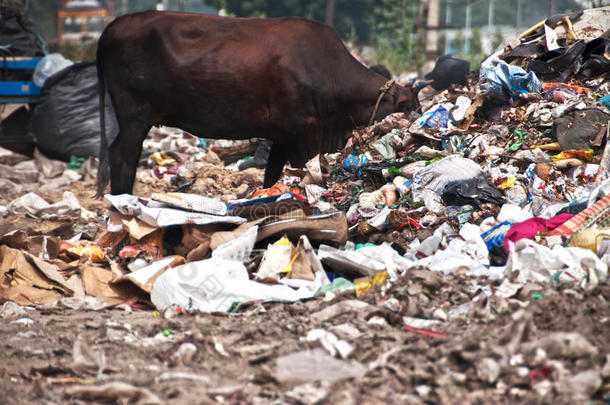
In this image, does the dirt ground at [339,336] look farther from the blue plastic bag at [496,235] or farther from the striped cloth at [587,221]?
the striped cloth at [587,221]

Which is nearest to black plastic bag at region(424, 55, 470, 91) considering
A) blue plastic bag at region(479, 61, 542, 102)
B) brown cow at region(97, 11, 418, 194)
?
blue plastic bag at region(479, 61, 542, 102)

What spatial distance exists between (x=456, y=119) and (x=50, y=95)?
5294 mm

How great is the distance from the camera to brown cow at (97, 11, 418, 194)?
5.13 meters

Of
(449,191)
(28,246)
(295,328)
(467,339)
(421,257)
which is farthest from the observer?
(449,191)

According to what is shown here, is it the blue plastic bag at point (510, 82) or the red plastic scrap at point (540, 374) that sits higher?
the blue plastic bag at point (510, 82)

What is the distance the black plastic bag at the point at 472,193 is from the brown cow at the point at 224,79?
133 cm

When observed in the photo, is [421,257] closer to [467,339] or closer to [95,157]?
[467,339]

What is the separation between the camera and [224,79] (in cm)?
512

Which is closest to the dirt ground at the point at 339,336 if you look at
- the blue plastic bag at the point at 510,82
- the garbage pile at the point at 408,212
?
the garbage pile at the point at 408,212

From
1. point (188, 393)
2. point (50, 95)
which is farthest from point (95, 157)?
point (188, 393)

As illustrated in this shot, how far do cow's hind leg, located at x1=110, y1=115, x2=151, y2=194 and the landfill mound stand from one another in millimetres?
475

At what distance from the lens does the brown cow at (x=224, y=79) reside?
5.13 m

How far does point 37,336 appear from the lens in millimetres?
3139

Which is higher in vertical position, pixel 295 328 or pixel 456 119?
pixel 456 119
